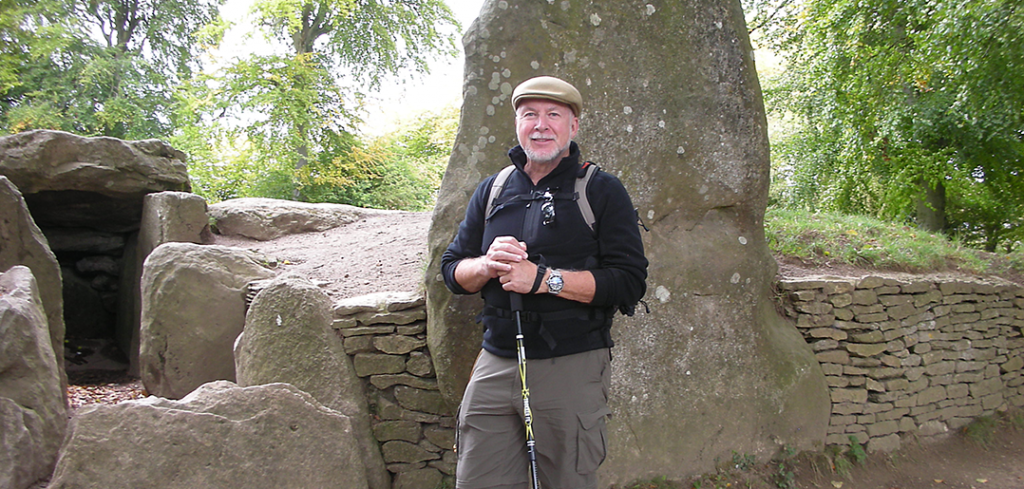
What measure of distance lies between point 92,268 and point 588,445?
7.58 metres

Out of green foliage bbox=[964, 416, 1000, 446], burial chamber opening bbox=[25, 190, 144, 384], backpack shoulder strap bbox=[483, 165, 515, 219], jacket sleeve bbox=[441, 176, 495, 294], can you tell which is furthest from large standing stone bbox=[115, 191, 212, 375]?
green foliage bbox=[964, 416, 1000, 446]

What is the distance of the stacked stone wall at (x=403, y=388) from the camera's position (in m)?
4.25

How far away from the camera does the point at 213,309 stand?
5.08 metres

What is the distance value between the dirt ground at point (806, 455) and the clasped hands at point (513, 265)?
7.33 feet

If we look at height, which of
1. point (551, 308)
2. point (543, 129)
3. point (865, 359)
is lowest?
point (865, 359)

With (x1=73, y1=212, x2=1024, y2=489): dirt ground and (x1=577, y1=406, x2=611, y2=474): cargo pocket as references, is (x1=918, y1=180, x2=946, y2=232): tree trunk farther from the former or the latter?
(x1=577, y1=406, x2=611, y2=474): cargo pocket

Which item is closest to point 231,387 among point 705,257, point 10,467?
point 10,467

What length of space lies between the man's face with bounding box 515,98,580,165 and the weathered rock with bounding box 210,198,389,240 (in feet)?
21.1

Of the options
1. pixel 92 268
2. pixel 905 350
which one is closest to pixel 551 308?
pixel 905 350

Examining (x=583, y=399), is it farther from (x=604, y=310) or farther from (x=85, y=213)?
(x=85, y=213)

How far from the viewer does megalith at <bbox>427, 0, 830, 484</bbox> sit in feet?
13.2

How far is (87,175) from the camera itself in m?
6.54

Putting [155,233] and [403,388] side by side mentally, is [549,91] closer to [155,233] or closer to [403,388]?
[403,388]

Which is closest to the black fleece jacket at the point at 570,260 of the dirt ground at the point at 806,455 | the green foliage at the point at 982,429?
the dirt ground at the point at 806,455
